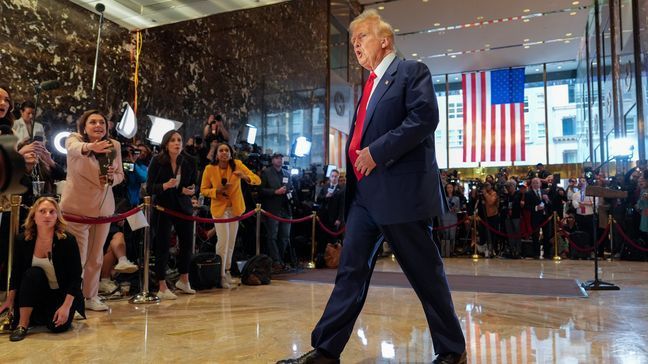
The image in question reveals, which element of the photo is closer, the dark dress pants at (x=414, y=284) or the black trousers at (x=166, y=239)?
the dark dress pants at (x=414, y=284)

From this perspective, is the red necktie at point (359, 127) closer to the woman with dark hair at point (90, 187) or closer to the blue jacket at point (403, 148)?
the blue jacket at point (403, 148)

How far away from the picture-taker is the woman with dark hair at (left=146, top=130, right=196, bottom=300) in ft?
15.9

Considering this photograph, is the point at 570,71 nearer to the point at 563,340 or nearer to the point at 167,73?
the point at 167,73

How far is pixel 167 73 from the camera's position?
8.37m

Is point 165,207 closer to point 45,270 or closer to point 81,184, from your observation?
point 81,184

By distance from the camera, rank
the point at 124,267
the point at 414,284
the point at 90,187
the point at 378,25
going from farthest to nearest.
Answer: the point at 124,267 < the point at 90,187 < the point at 378,25 < the point at 414,284

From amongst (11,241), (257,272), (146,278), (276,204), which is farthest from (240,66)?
(11,241)

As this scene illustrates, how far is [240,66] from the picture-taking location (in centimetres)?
988

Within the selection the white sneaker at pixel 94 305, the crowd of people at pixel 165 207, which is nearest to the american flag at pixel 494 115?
the crowd of people at pixel 165 207

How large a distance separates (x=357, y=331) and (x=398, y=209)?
1366mm

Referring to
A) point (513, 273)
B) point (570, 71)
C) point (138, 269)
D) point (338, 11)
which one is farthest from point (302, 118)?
point (570, 71)

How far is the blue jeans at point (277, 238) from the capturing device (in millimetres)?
7105

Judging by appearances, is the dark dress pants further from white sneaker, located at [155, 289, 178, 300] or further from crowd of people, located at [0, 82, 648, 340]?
white sneaker, located at [155, 289, 178, 300]

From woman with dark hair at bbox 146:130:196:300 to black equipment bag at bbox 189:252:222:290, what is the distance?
0.81 ft
